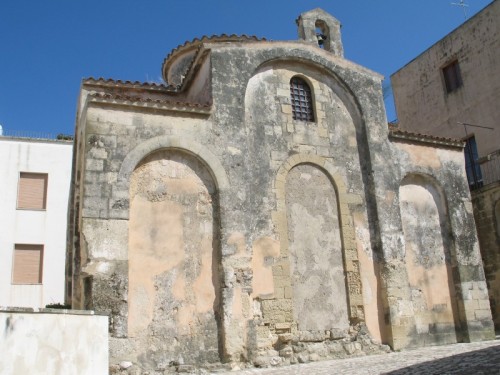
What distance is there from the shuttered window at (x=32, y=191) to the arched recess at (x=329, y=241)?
42.6ft

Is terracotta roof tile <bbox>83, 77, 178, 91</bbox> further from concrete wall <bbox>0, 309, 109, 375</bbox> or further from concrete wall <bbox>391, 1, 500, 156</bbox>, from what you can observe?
concrete wall <bbox>391, 1, 500, 156</bbox>

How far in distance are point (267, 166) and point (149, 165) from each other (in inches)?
97.8

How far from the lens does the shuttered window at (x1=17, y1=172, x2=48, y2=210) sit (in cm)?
2019

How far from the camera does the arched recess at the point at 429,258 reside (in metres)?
11.7

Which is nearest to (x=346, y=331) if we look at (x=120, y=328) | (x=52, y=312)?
(x=120, y=328)

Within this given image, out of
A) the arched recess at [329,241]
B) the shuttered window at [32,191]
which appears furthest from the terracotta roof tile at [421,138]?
the shuttered window at [32,191]

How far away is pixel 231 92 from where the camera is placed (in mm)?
10859

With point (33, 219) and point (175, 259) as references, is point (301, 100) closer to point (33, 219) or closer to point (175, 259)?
point (175, 259)

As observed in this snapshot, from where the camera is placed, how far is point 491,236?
15203mm

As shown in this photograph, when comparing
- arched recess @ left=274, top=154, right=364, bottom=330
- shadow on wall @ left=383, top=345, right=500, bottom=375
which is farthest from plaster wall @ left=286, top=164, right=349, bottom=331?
shadow on wall @ left=383, top=345, right=500, bottom=375

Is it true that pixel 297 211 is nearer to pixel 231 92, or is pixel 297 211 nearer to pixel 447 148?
pixel 231 92

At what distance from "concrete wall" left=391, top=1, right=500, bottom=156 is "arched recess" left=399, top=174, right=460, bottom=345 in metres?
6.02

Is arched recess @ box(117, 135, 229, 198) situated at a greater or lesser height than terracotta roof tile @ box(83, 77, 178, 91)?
lesser

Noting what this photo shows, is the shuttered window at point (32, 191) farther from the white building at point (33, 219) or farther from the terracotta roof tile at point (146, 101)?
the terracotta roof tile at point (146, 101)
